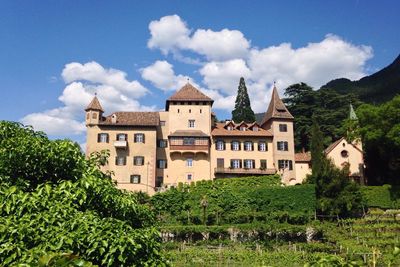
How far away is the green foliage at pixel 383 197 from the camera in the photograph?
1594 inches

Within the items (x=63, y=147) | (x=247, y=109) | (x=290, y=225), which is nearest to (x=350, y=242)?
(x=290, y=225)

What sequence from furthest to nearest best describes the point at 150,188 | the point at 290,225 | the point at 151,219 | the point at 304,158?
the point at 304,158
the point at 150,188
the point at 290,225
the point at 151,219

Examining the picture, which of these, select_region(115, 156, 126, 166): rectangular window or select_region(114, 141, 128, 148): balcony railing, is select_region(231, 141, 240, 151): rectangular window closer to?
select_region(114, 141, 128, 148): balcony railing

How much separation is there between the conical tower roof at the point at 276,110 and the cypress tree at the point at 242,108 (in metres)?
10.9

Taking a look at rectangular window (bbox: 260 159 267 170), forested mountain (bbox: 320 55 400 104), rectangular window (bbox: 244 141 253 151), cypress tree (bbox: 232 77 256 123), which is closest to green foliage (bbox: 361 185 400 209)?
rectangular window (bbox: 260 159 267 170)

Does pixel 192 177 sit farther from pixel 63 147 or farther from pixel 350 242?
pixel 63 147

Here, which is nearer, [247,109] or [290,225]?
[290,225]

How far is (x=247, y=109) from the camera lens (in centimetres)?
6606

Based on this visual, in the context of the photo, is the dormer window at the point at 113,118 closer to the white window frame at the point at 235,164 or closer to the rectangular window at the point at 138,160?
the rectangular window at the point at 138,160

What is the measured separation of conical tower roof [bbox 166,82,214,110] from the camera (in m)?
51.6

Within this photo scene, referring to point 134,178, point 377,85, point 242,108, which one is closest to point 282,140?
point 242,108

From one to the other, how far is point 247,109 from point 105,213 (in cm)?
5941

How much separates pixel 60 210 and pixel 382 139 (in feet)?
133

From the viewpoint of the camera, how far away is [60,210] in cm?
626
